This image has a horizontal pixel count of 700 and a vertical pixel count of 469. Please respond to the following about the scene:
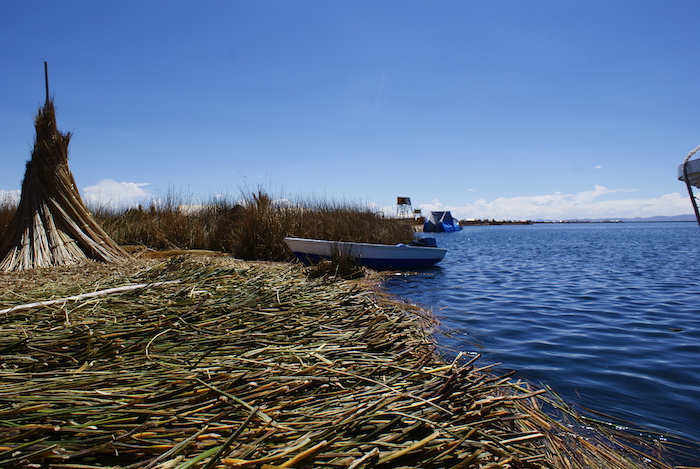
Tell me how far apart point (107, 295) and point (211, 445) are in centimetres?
223

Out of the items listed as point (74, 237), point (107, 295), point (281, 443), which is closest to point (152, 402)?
point (281, 443)

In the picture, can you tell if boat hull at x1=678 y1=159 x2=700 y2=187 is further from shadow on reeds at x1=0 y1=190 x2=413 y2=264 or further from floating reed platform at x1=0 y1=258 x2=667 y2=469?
shadow on reeds at x1=0 y1=190 x2=413 y2=264

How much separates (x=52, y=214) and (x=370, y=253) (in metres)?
6.15

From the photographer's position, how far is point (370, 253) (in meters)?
9.87

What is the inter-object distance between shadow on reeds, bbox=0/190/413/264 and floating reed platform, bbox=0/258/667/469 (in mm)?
7332

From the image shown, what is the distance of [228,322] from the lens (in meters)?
2.64

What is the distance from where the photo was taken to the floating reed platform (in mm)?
1301

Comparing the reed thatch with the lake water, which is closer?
the lake water

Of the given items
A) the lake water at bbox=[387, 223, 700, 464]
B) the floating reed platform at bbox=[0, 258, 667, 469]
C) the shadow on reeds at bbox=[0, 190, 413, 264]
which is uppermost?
the shadow on reeds at bbox=[0, 190, 413, 264]

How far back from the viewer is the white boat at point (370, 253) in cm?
891

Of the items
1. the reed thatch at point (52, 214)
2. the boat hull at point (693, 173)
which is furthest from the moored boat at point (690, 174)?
the reed thatch at point (52, 214)

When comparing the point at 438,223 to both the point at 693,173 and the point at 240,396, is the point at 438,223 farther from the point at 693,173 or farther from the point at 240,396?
the point at 240,396

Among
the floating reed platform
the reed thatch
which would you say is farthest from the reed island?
the reed thatch

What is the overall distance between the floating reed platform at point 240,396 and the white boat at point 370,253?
18.8ft
